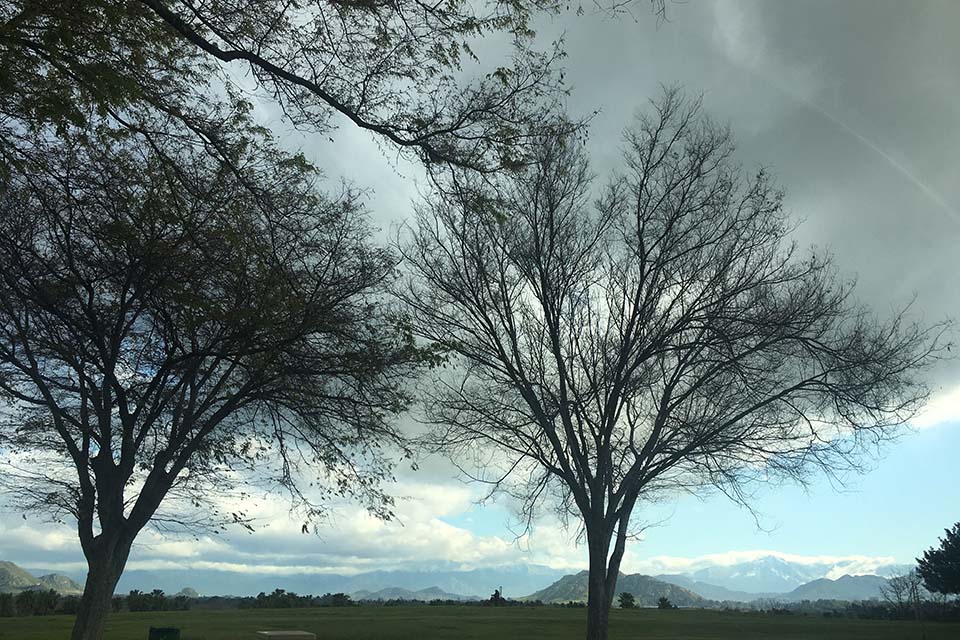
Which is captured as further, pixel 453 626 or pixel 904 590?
pixel 904 590

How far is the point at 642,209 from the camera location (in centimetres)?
2009

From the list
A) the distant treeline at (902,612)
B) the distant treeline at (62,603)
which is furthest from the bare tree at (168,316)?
the distant treeline at (902,612)

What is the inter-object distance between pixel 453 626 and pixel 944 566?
40556mm

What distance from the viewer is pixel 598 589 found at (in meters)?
17.9

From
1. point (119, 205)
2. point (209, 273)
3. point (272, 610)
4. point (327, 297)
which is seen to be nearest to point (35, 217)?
point (119, 205)

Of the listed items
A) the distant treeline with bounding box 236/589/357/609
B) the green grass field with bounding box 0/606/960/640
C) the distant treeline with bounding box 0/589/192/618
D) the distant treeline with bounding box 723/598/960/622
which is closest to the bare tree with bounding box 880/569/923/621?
the distant treeline with bounding box 723/598/960/622

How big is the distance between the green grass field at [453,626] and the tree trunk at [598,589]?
22.2 ft

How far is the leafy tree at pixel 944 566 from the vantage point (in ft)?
158

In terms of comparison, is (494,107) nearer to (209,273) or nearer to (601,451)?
(209,273)

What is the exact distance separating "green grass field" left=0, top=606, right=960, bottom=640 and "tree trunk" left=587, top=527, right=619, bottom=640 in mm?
6755

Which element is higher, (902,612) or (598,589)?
(598,589)

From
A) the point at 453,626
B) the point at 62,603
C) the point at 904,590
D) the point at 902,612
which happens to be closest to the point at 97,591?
the point at 453,626

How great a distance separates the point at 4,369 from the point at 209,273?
7.95 metres

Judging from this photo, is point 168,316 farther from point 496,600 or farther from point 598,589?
point 496,600
